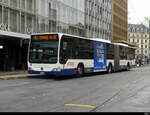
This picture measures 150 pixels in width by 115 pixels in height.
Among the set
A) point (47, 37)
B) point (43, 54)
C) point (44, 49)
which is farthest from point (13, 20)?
point (43, 54)

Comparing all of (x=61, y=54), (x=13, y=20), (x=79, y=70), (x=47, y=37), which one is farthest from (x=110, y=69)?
(x=13, y=20)

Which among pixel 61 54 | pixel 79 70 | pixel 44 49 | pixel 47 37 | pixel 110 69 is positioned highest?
pixel 47 37

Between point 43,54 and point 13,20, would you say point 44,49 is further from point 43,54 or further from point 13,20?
point 13,20

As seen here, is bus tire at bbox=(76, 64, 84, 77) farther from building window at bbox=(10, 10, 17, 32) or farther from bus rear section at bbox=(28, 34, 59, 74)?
building window at bbox=(10, 10, 17, 32)

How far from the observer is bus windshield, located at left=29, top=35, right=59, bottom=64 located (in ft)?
62.5

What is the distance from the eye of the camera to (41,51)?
19438 mm

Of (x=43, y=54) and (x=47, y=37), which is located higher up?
(x=47, y=37)

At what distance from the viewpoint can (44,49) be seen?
19.4 metres

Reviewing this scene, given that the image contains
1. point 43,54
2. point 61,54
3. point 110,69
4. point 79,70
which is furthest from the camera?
point 110,69

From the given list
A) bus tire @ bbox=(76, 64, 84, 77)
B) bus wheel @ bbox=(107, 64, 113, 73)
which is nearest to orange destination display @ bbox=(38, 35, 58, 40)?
bus tire @ bbox=(76, 64, 84, 77)

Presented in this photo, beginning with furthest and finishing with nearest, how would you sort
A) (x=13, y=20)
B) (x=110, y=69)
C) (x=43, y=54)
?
(x=13, y=20) → (x=110, y=69) → (x=43, y=54)

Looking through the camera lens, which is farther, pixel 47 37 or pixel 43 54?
pixel 47 37

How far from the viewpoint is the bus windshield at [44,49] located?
62.5ft

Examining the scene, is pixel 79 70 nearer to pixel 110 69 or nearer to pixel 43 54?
pixel 43 54
